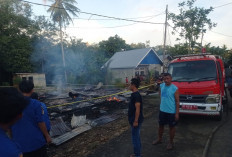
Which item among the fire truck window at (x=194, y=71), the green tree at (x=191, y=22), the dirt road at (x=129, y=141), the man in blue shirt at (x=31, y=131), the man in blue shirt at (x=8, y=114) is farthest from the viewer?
the green tree at (x=191, y=22)

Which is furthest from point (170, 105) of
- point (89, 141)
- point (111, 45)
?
point (111, 45)

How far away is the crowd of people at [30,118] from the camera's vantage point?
138cm

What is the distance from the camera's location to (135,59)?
23.5 metres

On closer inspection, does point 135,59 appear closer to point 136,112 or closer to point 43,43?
point 43,43

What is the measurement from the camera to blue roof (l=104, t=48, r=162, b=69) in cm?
2300

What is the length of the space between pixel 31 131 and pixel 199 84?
558 centimetres

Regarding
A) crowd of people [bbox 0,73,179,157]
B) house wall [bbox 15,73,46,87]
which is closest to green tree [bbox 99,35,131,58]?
house wall [bbox 15,73,46,87]

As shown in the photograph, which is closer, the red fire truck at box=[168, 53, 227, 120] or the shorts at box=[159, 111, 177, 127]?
the shorts at box=[159, 111, 177, 127]

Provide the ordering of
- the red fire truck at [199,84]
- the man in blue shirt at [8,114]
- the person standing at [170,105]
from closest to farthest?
the man in blue shirt at [8,114] < the person standing at [170,105] < the red fire truck at [199,84]

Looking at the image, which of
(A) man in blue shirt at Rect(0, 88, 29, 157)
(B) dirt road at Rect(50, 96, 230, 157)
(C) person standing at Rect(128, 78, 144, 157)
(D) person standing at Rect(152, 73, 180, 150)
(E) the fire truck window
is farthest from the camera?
(E) the fire truck window

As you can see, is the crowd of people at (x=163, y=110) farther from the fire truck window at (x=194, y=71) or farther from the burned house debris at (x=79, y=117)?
the burned house debris at (x=79, y=117)

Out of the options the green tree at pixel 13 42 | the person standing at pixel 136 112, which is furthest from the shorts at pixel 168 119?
the green tree at pixel 13 42

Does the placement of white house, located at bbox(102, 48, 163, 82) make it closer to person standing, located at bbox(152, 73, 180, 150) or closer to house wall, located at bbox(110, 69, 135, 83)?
house wall, located at bbox(110, 69, 135, 83)

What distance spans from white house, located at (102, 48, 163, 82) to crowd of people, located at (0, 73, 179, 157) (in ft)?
58.2
